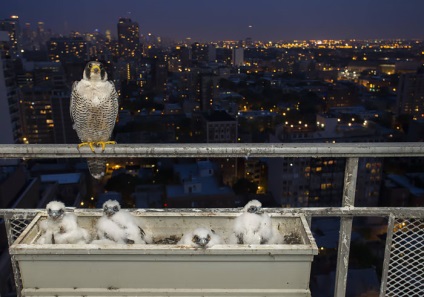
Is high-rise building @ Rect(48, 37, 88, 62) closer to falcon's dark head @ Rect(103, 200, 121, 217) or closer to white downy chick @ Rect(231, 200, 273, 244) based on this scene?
falcon's dark head @ Rect(103, 200, 121, 217)

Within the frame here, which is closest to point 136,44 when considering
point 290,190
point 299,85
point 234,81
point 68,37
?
point 68,37

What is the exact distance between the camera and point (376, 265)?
17.2 meters

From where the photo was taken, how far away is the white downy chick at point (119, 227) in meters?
1.43

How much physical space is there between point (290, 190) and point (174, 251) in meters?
23.4

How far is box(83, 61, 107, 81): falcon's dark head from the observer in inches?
119

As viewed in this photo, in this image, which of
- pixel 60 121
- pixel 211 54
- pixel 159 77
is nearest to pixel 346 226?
pixel 60 121

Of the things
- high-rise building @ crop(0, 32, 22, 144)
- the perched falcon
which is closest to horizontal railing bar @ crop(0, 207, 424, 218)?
the perched falcon

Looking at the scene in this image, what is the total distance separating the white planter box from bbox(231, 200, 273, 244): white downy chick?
0.59ft

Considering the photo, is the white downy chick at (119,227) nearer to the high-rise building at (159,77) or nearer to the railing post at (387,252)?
the railing post at (387,252)

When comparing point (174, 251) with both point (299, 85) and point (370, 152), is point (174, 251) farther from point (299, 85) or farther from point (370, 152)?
point (299, 85)

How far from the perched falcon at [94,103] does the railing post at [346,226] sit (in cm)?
204

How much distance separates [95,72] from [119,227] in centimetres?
191

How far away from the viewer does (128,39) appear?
84.8m

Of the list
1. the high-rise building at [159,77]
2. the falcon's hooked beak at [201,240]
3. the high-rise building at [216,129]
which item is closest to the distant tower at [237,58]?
the high-rise building at [159,77]
